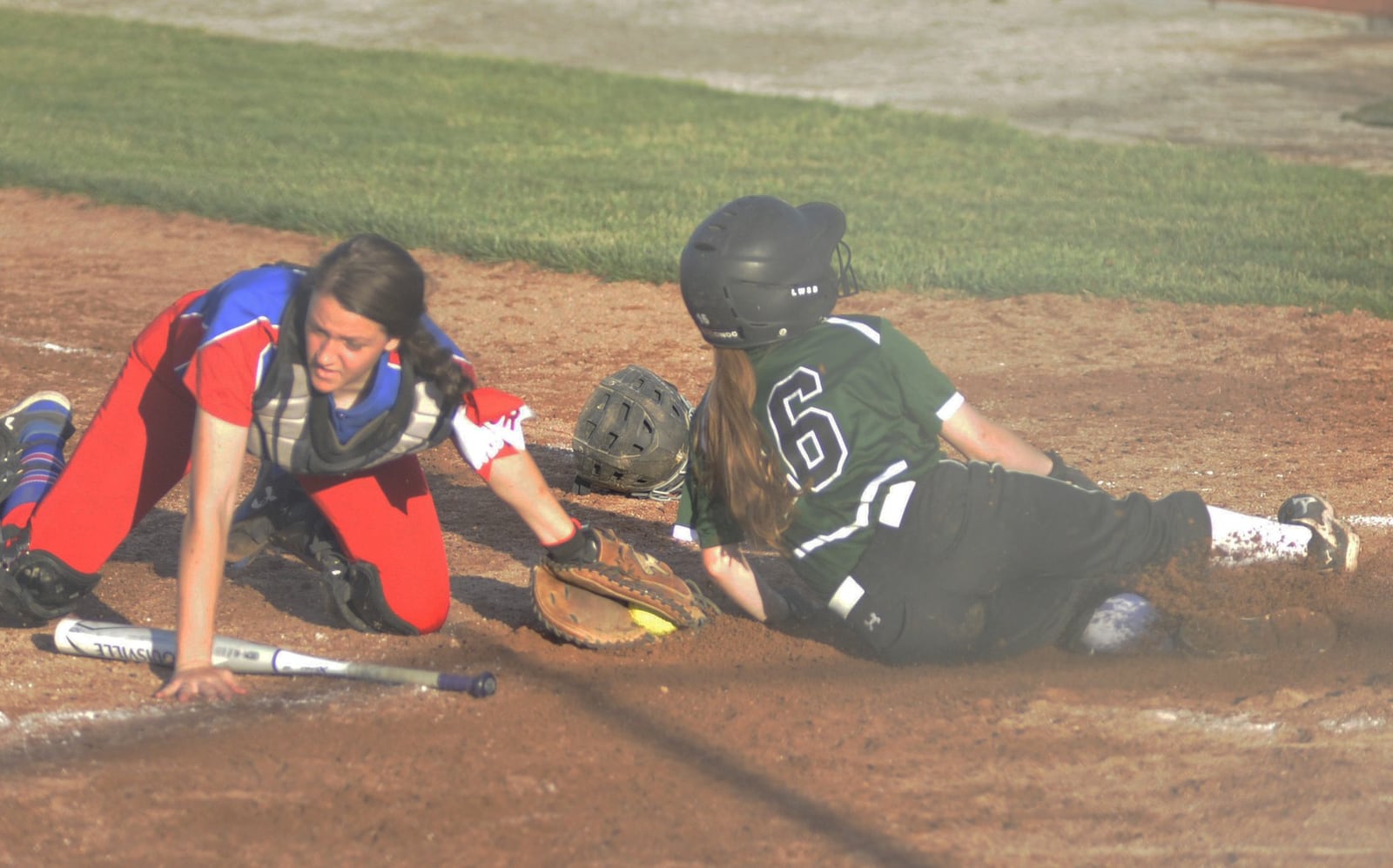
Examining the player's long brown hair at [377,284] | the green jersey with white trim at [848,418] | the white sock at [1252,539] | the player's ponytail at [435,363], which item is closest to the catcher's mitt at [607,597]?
the green jersey with white trim at [848,418]

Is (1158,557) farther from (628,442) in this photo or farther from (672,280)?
(672,280)

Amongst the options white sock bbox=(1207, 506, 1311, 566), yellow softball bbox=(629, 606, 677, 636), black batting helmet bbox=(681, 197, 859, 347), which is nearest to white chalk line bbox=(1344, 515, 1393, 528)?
white sock bbox=(1207, 506, 1311, 566)

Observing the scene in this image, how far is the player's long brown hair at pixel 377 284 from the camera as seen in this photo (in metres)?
3.51

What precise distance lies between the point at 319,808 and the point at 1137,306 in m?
5.44

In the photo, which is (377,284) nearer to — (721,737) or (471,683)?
(471,683)

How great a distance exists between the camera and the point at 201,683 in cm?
368

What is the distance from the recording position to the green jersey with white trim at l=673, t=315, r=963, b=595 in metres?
3.87

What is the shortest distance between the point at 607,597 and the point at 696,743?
0.72m

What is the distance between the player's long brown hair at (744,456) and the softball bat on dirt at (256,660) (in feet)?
2.55

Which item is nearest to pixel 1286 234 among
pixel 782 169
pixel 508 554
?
pixel 782 169

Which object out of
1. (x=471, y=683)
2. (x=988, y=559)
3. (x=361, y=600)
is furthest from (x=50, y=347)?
(x=988, y=559)

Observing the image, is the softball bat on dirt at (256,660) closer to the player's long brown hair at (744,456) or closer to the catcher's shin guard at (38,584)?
the catcher's shin guard at (38,584)

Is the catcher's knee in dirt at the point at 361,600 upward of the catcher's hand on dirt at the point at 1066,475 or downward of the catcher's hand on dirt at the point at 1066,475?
downward

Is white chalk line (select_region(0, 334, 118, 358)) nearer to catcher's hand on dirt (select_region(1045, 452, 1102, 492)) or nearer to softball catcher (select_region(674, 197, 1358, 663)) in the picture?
softball catcher (select_region(674, 197, 1358, 663))
